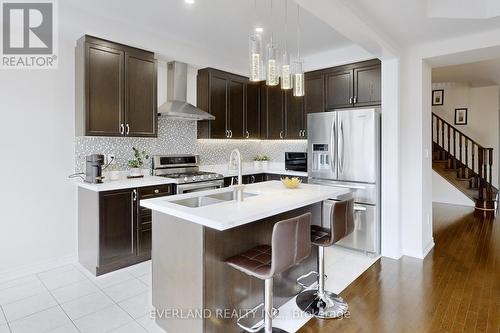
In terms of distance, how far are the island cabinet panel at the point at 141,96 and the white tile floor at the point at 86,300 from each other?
173 centimetres

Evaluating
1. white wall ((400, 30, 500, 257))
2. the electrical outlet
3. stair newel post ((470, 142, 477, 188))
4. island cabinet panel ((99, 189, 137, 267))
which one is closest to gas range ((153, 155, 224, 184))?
the electrical outlet

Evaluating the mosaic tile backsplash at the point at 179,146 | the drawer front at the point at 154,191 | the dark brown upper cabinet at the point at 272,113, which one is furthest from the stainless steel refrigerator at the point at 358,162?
the drawer front at the point at 154,191

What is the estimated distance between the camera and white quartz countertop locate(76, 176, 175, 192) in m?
3.27

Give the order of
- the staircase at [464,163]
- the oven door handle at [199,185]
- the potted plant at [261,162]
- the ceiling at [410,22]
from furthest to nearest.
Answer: the staircase at [464,163] < the potted plant at [261,162] < the oven door handle at [199,185] < the ceiling at [410,22]

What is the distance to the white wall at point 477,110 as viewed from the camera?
7.21 meters

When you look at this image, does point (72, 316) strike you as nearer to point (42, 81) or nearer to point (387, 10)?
point (42, 81)

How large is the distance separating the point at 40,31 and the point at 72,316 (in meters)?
3.04

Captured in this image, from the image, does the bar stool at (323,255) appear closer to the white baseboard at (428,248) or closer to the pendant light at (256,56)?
the pendant light at (256,56)

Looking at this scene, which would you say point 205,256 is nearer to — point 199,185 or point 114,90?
point 199,185

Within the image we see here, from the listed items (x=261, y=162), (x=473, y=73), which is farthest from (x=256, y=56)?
(x=473, y=73)

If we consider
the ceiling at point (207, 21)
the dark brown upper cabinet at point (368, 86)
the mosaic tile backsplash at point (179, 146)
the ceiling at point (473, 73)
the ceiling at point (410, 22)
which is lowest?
the mosaic tile backsplash at point (179, 146)

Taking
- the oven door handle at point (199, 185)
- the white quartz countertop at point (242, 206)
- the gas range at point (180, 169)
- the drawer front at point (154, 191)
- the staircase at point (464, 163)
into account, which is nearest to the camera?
the white quartz countertop at point (242, 206)

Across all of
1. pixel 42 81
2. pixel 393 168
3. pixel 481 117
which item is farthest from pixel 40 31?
pixel 481 117

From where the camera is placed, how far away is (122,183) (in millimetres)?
3459
